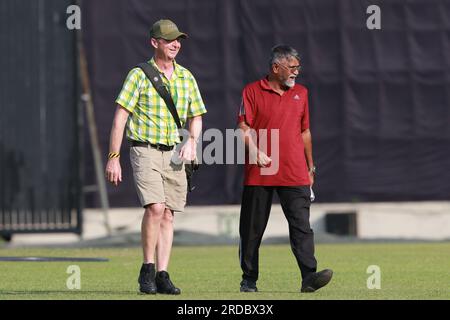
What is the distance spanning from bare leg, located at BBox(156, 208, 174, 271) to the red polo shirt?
2.42 feet

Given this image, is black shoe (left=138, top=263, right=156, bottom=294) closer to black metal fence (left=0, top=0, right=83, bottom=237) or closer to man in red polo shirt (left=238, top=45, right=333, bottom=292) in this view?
man in red polo shirt (left=238, top=45, right=333, bottom=292)

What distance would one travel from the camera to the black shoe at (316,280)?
35.3 ft

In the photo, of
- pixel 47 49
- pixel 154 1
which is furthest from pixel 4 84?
pixel 154 1

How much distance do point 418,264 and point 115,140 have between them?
5328 millimetres

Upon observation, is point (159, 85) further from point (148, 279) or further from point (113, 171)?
point (148, 279)

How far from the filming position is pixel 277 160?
443 inches

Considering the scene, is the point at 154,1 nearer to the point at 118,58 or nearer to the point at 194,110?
the point at 118,58

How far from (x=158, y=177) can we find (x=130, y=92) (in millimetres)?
679

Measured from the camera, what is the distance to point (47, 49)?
2234cm

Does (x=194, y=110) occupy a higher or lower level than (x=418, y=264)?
higher

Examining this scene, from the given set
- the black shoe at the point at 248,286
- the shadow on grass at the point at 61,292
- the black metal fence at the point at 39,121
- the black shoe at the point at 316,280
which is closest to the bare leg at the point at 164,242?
the shadow on grass at the point at 61,292

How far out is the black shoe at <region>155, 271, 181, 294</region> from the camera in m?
10.8

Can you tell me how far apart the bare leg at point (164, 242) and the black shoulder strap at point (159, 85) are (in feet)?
2.49

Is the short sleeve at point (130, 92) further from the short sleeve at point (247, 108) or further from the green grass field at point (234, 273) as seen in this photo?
the green grass field at point (234, 273)
